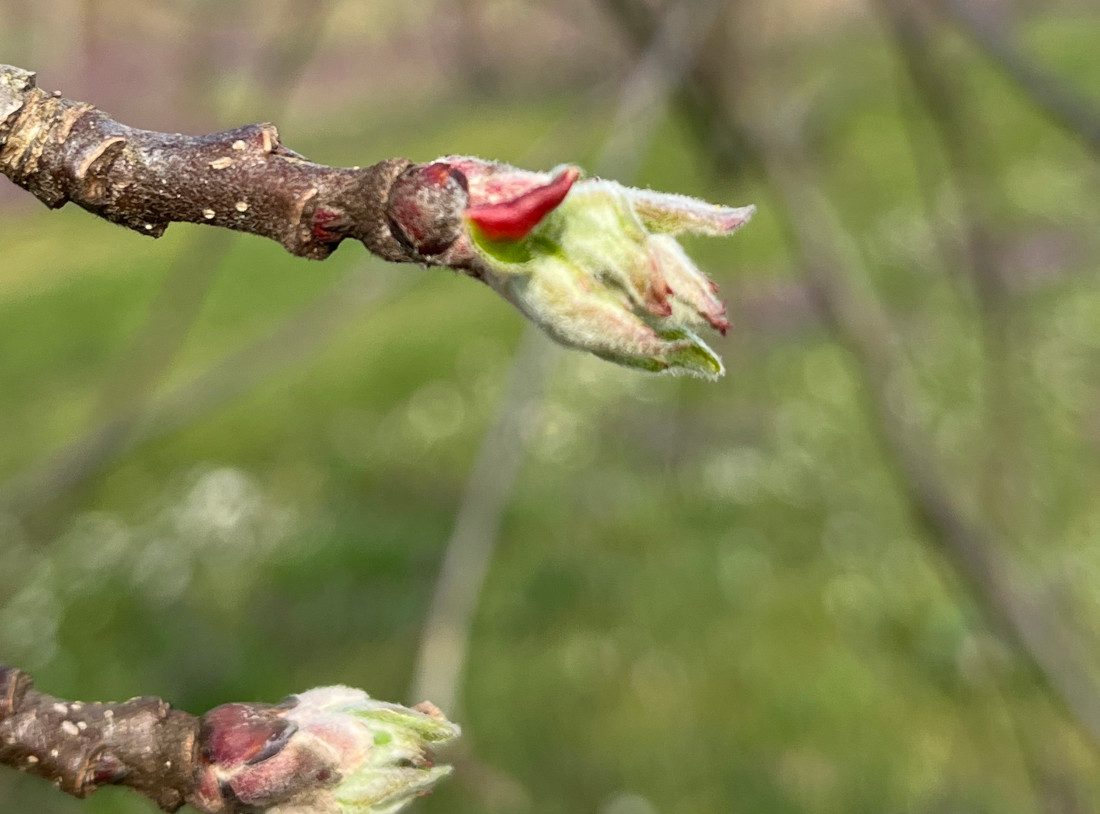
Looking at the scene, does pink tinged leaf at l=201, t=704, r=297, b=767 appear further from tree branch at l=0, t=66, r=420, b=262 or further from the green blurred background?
the green blurred background

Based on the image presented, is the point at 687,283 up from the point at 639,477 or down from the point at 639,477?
down

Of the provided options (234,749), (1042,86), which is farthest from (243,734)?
(1042,86)

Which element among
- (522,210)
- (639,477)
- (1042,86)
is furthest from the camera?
(639,477)

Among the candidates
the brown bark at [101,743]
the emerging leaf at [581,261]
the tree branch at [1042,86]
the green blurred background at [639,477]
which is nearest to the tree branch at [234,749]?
the brown bark at [101,743]

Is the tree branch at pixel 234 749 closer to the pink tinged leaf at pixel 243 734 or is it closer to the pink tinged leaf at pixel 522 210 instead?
the pink tinged leaf at pixel 243 734

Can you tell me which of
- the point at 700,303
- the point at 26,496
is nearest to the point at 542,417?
the point at 26,496

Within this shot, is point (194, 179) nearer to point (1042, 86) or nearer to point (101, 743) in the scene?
point (101, 743)

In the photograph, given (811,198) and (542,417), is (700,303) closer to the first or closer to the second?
(811,198)
